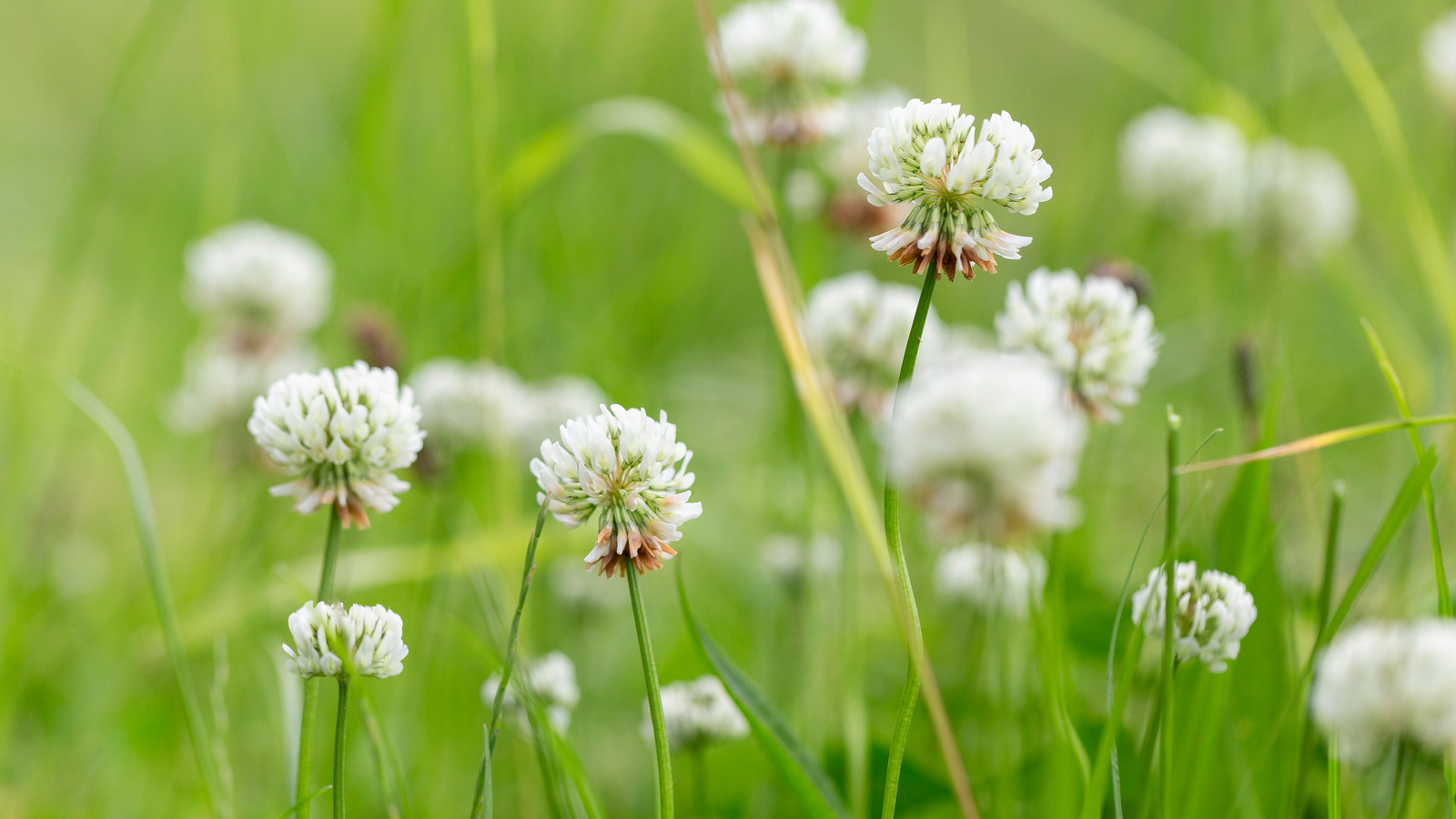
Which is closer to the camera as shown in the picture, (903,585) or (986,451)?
(986,451)

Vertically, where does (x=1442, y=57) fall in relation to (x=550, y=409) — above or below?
above

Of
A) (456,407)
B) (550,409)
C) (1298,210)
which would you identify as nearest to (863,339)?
(550,409)

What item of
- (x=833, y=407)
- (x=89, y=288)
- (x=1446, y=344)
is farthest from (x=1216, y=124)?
(x=89, y=288)

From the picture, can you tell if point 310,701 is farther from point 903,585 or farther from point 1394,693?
point 1394,693

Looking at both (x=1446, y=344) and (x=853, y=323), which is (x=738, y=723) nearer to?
(x=853, y=323)

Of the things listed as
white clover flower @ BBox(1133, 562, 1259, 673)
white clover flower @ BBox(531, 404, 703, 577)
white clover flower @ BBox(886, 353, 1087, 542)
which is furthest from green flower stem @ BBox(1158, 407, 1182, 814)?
white clover flower @ BBox(531, 404, 703, 577)

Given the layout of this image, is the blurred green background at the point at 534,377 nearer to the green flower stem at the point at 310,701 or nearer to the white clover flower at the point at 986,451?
the green flower stem at the point at 310,701
